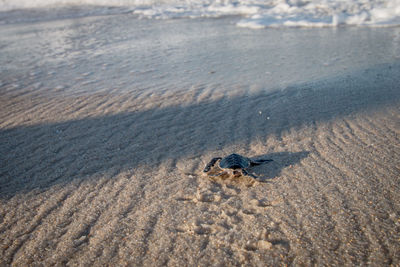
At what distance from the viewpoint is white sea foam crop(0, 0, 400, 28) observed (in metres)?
8.24

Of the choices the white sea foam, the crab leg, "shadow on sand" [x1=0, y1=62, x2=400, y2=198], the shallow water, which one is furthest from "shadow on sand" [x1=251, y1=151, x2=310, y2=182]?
the white sea foam

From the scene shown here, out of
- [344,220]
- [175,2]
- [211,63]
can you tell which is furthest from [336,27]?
[175,2]

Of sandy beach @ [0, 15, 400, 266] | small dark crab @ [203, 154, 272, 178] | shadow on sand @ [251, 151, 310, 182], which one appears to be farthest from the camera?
shadow on sand @ [251, 151, 310, 182]

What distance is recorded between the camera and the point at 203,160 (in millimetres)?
2844

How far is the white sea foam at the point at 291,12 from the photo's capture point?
324 inches

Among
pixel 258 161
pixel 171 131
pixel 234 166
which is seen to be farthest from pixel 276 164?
pixel 171 131

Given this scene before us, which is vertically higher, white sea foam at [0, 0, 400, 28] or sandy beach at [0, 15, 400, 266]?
white sea foam at [0, 0, 400, 28]

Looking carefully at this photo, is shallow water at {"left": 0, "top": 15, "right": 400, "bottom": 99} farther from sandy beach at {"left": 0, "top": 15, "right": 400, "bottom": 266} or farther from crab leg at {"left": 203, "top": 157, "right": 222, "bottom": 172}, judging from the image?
crab leg at {"left": 203, "top": 157, "right": 222, "bottom": 172}

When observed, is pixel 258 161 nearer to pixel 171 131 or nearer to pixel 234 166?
pixel 234 166

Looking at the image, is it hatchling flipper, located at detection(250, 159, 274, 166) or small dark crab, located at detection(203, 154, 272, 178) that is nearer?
small dark crab, located at detection(203, 154, 272, 178)

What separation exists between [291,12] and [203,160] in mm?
8992

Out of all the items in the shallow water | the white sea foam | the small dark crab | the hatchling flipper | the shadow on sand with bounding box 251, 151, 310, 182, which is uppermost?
the white sea foam

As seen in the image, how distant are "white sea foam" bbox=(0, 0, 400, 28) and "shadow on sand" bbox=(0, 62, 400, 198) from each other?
4.71m

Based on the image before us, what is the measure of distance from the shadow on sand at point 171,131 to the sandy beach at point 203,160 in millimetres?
18
